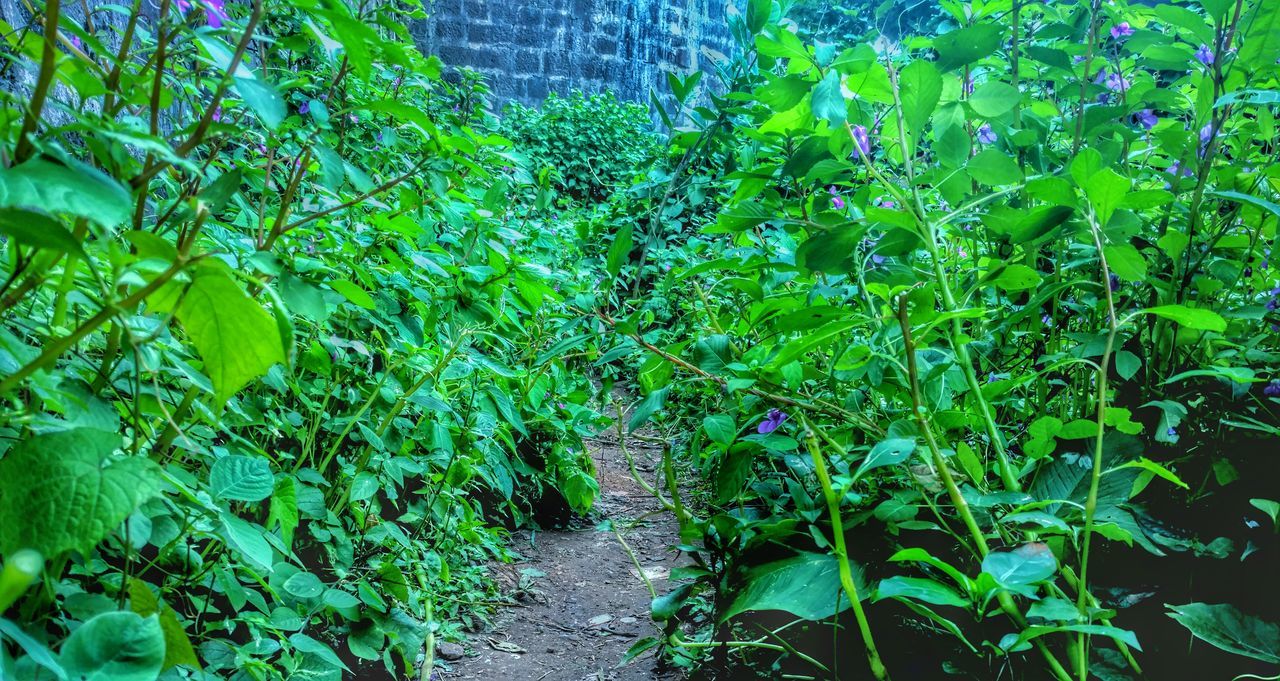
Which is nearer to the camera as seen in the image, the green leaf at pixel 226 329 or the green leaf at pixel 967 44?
the green leaf at pixel 226 329

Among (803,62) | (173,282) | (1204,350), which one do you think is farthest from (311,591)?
(1204,350)

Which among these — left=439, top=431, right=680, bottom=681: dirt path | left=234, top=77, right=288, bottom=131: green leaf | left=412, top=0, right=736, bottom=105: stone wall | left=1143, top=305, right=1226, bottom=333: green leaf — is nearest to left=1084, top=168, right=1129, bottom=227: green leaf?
left=1143, top=305, right=1226, bottom=333: green leaf

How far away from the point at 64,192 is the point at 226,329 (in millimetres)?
165

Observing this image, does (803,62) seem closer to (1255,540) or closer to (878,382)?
(878,382)

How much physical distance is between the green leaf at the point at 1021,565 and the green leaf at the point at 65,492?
0.76 meters

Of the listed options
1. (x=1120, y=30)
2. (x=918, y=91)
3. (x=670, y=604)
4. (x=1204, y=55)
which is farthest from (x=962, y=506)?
(x=1120, y=30)

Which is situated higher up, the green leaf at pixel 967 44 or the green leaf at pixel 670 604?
the green leaf at pixel 967 44

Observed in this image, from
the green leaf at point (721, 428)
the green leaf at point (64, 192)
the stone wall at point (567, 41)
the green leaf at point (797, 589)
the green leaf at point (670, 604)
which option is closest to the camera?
the green leaf at point (64, 192)

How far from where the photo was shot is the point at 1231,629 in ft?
2.91

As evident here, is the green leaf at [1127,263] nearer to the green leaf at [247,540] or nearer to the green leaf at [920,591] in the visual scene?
the green leaf at [920,591]

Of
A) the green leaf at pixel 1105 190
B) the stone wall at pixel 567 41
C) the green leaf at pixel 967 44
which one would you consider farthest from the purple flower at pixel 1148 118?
the stone wall at pixel 567 41

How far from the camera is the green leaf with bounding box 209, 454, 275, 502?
34.2 inches

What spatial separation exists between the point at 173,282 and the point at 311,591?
0.66 m

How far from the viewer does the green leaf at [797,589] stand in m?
1.10
